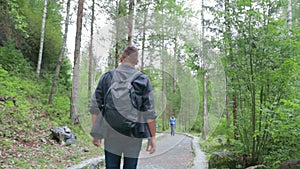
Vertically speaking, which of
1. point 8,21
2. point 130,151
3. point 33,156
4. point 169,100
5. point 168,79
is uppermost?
point 8,21

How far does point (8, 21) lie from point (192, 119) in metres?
12.3

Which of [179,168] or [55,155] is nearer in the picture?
[55,155]

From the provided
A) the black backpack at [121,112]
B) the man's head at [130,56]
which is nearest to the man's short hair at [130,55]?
the man's head at [130,56]

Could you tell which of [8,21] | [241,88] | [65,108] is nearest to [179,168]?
[241,88]

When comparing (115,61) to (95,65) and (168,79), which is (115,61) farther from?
(168,79)

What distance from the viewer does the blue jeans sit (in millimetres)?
2153

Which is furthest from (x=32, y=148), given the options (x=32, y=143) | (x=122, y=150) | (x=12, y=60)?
(x=12, y=60)

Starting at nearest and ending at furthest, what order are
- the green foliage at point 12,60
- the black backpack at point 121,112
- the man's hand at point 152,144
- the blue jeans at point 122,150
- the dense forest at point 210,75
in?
the black backpack at point 121,112 → the blue jeans at point 122,150 → the man's hand at point 152,144 → the dense forest at point 210,75 → the green foliage at point 12,60

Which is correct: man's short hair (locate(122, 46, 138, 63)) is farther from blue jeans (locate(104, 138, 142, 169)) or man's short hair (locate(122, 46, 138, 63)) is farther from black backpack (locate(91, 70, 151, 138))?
blue jeans (locate(104, 138, 142, 169))

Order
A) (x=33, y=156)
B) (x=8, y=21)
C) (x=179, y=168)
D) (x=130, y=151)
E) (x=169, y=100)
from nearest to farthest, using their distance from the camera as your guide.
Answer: (x=130, y=151), (x=169, y=100), (x=33, y=156), (x=179, y=168), (x=8, y=21)

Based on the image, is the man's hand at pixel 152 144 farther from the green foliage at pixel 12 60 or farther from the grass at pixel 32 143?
the green foliage at pixel 12 60

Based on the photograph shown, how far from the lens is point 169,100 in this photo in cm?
283

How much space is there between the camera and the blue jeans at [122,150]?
2.15 m

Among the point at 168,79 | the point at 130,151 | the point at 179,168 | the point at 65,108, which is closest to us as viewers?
the point at 130,151
